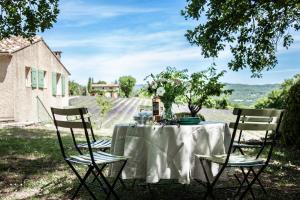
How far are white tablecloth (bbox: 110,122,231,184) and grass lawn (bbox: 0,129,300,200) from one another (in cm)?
65

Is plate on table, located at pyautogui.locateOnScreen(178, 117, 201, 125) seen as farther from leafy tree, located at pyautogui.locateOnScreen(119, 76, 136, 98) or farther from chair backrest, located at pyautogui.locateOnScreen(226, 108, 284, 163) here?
leafy tree, located at pyautogui.locateOnScreen(119, 76, 136, 98)

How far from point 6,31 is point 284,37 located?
7.37m

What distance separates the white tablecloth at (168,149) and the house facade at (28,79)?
1772cm

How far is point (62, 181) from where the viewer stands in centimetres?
607

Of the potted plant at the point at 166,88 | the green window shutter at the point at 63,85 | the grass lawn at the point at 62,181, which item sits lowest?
the grass lawn at the point at 62,181

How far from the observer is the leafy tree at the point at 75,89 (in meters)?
45.1

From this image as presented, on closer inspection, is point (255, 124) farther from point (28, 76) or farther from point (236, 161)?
point (28, 76)

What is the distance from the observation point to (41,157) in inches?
328

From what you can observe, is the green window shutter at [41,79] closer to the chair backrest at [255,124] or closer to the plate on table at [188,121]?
the plate on table at [188,121]

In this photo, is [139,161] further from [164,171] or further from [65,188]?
[65,188]

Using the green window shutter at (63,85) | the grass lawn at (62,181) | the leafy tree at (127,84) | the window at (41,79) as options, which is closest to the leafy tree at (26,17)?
the grass lawn at (62,181)

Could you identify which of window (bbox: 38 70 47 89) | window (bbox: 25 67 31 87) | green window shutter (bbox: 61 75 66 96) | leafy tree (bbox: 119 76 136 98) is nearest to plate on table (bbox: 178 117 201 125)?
window (bbox: 25 67 31 87)

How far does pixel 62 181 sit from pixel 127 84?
58.0 meters

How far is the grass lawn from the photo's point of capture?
205 inches
